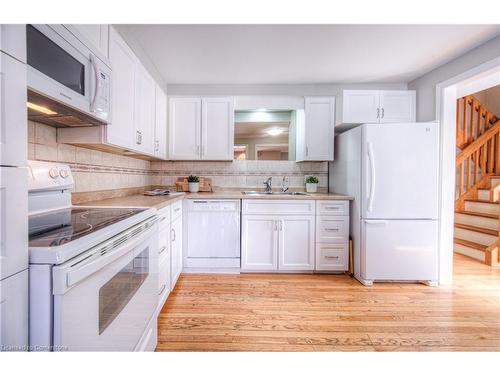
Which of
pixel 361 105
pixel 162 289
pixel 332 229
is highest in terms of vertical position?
pixel 361 105

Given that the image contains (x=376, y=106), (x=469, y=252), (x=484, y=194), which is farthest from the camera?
(x=484, y=194)

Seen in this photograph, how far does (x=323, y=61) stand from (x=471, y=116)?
3527 mm

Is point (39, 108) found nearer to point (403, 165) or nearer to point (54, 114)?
point (54, 114)

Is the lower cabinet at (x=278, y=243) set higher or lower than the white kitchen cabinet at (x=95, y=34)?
lower

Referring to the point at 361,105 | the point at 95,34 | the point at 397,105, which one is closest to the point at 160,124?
the point at 95,34

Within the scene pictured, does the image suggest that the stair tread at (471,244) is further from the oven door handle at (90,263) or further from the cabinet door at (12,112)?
the cabinet door at (12,112)

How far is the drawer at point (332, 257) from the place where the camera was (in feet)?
8.87

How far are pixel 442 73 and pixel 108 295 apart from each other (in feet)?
11.3

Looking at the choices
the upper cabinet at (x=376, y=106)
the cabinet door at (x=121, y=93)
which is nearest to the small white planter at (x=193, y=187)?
the cabinet door at (x=121, y=93)

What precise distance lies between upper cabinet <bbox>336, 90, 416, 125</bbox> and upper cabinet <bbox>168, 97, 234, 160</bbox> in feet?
4.59

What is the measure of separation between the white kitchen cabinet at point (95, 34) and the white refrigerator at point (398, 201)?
2.27 m

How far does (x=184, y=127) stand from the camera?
3006 mm

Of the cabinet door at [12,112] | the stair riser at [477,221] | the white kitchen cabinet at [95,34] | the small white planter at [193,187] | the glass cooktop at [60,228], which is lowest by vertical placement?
the stair riser at [477,221]

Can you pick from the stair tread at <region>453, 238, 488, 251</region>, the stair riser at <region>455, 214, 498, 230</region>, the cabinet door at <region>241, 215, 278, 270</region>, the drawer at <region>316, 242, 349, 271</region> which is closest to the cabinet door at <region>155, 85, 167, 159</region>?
the cabinet door at <region>241, 215, 278, 270</region>
